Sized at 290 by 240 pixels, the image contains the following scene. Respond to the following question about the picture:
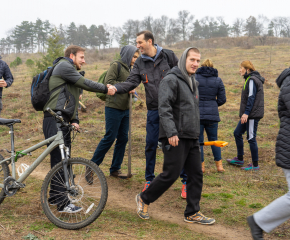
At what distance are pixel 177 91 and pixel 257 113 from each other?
3107 millimetres

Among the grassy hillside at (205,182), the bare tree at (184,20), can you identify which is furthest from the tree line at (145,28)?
the grassy hillside at (205,182)

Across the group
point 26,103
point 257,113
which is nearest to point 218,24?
point 26,103

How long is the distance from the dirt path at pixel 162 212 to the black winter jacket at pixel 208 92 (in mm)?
1737

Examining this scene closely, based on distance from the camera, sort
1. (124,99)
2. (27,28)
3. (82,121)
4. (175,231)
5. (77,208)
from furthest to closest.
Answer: (27,28) < (82,121) < (124,99) < (77,208) < (175,231)

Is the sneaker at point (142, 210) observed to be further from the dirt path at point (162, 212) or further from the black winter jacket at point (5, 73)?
the black winter jacket at point (5, 73)

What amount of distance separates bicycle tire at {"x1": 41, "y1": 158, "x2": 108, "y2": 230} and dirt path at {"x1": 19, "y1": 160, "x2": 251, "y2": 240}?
2.41 ft

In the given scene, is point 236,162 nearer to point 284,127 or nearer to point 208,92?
point 208,92

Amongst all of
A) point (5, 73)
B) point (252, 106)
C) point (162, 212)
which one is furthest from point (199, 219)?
point (5, 73)

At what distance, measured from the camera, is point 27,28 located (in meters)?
61.3

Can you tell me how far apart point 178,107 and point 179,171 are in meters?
0.78

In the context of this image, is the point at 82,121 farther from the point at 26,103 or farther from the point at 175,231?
the point at 175,231

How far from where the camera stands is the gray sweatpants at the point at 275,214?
104 inches

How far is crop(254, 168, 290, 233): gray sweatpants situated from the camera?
2639 mm

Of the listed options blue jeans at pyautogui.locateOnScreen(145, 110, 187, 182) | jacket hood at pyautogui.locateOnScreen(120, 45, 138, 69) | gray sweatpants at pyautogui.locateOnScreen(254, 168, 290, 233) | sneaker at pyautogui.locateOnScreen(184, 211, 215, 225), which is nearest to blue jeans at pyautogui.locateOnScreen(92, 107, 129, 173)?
blue jeans at pyautogui.locateOnScreen(145, 110, 187, 182)
